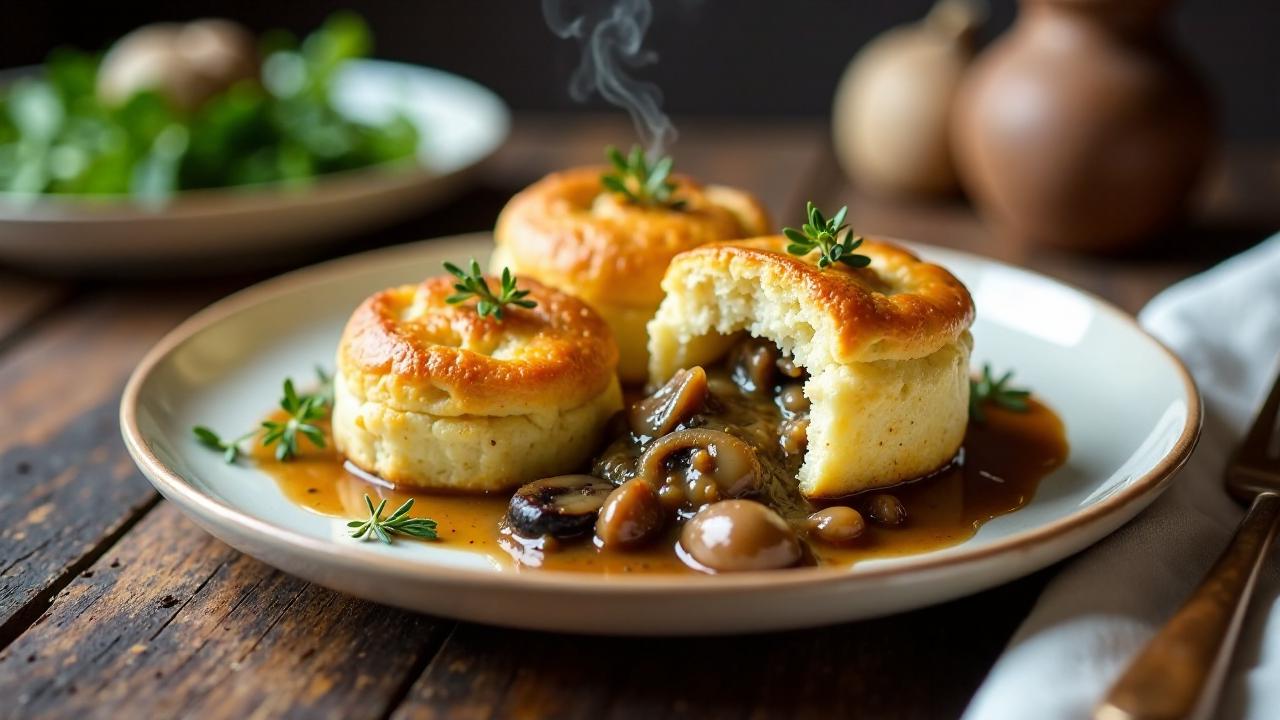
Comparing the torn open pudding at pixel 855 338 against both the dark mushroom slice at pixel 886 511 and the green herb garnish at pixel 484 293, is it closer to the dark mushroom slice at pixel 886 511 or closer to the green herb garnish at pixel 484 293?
the dark mushroom slice at pixel 886 511

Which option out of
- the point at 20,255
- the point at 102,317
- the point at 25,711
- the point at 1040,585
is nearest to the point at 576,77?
the point at 102,317

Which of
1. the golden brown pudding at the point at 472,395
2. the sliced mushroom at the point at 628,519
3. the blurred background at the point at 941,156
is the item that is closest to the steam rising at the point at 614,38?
the blurred background at the point at 941,156

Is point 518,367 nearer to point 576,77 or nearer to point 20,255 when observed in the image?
point 576,77

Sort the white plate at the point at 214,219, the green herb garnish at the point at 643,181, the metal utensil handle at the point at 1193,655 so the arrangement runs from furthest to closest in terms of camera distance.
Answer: the white plate at the point at 214,219 < the green herb garnish at the point at 643,181 < the metal utensil handle at the point at 1193,655

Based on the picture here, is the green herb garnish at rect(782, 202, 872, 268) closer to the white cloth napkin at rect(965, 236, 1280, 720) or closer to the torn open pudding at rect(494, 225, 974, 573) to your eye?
the torn open pudding at rect(494, 225, 974, 573)

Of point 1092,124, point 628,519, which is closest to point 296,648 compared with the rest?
point 628,519

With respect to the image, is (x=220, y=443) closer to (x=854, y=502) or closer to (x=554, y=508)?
(x=554, y=508)
